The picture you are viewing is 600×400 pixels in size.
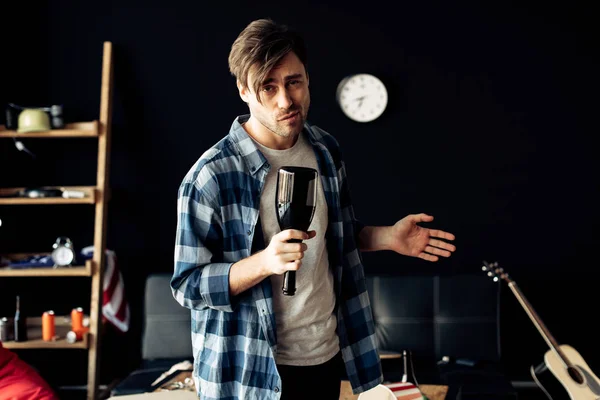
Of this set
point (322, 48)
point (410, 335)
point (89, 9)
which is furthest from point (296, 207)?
point (89, 9)

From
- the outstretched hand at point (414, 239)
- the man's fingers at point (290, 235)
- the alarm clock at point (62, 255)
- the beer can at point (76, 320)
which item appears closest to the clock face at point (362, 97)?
the alarm clock at point (62, 255)

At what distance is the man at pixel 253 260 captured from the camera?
1506 mm

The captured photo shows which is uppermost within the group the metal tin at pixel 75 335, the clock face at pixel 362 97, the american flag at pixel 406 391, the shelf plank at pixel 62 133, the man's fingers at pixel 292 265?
the clock face at pixel 362 97

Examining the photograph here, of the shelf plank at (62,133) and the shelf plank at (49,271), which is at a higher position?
the shelf plank at (62,133)

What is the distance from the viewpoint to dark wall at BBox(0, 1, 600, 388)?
4.29m

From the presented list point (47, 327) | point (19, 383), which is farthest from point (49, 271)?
point (19, 383)

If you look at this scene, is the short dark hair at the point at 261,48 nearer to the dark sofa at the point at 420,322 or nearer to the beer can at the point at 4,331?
the dark sofa at the point at 420,322

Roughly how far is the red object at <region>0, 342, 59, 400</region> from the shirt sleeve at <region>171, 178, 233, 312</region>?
1.81 meters

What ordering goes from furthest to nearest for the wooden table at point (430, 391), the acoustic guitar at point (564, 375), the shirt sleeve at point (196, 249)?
the acoustic guitar at point (564, 375) < the wooden table at point (430, 391) < the shirt sleeve at point (196, 249)

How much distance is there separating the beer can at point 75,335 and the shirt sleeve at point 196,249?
2.75 meters

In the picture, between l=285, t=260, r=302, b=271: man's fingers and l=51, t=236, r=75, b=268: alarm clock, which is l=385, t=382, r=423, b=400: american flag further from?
l=51, t=236, r=75, b=268: alarm clock

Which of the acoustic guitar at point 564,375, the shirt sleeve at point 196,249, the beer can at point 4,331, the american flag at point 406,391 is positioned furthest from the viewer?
the beer can at point 4,331

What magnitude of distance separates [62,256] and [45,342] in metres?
0.49

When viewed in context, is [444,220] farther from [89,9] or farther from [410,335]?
[89,9]
